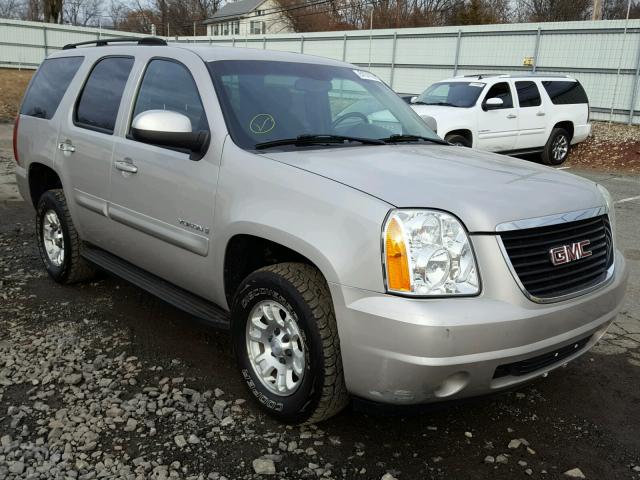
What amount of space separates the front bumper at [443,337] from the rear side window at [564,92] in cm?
1178

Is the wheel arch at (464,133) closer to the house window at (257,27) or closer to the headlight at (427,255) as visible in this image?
the headlight at (427,255)

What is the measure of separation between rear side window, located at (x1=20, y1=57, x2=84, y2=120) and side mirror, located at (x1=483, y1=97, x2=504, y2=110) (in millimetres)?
8458

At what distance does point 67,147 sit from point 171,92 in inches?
48.8

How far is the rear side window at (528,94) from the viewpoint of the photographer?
1245 cm

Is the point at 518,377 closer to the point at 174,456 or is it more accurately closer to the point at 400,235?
the point at 400,235

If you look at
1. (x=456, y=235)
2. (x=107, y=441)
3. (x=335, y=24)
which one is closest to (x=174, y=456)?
(x=107, y=441)

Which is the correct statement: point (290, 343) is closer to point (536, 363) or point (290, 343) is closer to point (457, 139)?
point (536, 363)

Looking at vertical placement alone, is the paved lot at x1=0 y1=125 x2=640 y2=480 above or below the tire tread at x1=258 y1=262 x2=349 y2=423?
below

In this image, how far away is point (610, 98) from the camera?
645 inches

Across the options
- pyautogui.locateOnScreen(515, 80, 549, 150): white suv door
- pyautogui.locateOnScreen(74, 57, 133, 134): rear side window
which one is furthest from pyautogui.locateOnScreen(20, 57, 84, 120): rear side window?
pyautogui.locateOnScreen(515, 80, 549, 150): white suv door

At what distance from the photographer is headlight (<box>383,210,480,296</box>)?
236cm

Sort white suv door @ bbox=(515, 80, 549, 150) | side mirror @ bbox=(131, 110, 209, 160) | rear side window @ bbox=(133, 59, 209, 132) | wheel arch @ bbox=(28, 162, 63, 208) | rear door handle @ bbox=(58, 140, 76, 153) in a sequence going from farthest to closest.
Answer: white suv door @ bbox=(515, 80, 549, 150), wheel arch @ bbox=(28, 162, 63, 208), rear door handle @ bbox=(58, 140, 76, 153), rear side window @ bbox=(133, 59, 209, 132), side mirror @ bbox=(131, 110, 209, 160)

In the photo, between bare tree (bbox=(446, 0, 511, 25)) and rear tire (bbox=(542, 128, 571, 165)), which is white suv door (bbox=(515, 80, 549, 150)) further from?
bare tree (bbox=(446, 0, 511, 25))

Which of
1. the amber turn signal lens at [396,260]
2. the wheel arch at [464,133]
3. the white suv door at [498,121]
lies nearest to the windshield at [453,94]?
the white suv door at [498,121]
